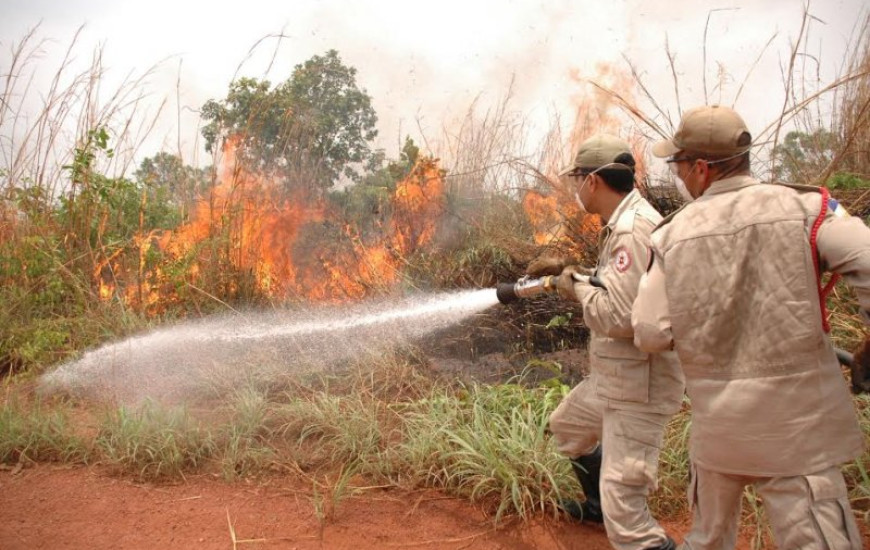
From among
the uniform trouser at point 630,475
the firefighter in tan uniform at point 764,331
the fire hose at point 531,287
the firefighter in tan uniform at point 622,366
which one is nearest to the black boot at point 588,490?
the firefighter in tan uniform at point 622,366

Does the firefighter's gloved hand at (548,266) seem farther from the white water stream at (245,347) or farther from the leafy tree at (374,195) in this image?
the leafy tree at (374,195)

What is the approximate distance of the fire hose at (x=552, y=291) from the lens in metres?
1.93

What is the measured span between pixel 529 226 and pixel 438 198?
45.8 inches

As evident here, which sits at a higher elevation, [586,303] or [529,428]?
[586,303]

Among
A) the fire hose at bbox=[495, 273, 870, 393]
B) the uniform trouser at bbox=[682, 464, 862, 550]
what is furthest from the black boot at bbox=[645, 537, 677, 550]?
the fire hose at bbox=[495, 273, 870, 393]

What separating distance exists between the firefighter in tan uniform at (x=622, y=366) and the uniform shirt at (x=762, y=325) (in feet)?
1.27

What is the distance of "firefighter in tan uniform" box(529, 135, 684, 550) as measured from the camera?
2395 mm

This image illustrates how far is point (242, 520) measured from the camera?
3332 mm

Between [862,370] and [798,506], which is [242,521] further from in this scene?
[862,370]

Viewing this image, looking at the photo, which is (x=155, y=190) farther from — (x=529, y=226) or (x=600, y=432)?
(x=600, y=432)

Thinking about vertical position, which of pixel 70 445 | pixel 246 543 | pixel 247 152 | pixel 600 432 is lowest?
pixel 246 543

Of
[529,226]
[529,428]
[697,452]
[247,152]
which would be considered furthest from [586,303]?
[247,152]

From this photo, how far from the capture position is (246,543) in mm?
3129

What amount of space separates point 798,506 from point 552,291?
1213mm
